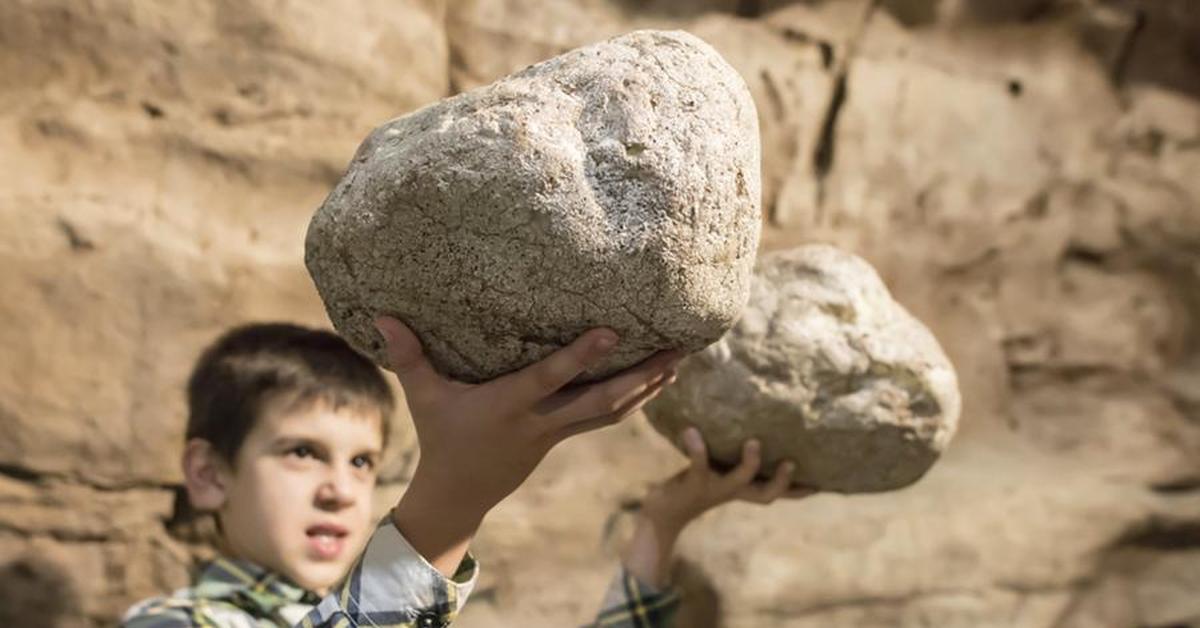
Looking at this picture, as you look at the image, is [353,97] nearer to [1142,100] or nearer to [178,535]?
[178,535]

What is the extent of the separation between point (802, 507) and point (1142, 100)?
1.50 meters

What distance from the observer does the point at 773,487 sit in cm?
196

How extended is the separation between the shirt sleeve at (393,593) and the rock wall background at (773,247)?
1.03 meters

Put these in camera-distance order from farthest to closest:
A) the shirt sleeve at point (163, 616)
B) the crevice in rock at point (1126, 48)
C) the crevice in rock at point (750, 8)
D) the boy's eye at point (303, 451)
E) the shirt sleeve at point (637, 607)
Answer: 1. the crevice in rock at point (1126, 48)
2. the crevice in rock at point (750, 8)
3. the shirt sleeve at point (637, 607)
4. the boy's eye at point (303, 451)
5. the shirt sleeve at point (163, 616)

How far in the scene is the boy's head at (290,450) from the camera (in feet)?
6.19

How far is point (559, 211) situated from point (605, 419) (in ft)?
0.81

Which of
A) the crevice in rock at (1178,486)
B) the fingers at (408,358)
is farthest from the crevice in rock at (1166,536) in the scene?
the fingers at (408,358)

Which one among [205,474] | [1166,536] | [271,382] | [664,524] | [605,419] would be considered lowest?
[1166,536]

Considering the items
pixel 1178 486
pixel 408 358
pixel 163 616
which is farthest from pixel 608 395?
pixel 1178 486

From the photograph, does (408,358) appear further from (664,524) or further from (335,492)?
(664,524)

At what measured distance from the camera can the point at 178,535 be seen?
2.31m

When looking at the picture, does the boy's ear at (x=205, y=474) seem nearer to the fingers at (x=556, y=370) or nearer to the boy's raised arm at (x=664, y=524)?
the boy's raised arm at (x=664, y=524)

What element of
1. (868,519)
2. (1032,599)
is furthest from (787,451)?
(1032,599)

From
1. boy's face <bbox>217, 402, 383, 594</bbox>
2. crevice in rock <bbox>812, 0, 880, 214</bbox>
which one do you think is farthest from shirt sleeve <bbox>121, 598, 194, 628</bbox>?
crevice in rock <bbox>812, 0, 880, 214</bbox>
